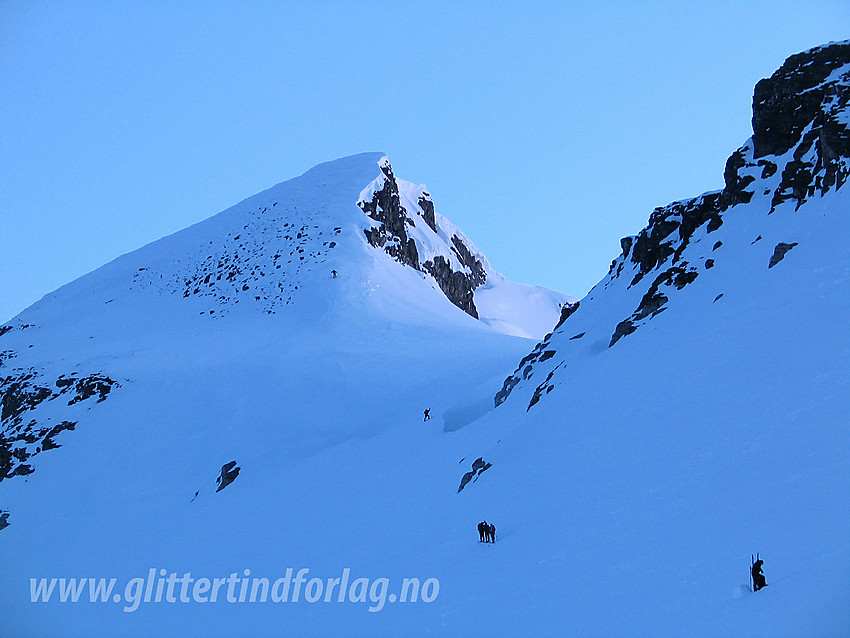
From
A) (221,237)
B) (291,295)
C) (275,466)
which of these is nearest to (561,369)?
(275,466)

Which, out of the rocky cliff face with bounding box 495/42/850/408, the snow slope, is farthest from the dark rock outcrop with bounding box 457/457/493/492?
the rocky cliff face with bounding box 495/42/850/408

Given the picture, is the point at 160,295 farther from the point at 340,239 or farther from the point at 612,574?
the point at 612,574

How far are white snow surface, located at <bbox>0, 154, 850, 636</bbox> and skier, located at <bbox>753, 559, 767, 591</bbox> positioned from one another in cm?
18

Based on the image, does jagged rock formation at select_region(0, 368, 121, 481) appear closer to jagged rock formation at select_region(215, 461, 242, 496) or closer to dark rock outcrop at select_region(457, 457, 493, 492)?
jagged rock formation at select_region(215, 461, 242, 496)

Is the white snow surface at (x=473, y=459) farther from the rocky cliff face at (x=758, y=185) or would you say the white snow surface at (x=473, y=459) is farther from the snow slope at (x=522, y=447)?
the rocky cliff face at (x=758, y=185)

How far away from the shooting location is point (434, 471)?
30438mm

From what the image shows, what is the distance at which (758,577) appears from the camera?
12.9 meters

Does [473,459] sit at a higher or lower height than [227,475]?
lower

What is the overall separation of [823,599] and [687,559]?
12.0ft

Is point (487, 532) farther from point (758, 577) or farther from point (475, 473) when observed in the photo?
point (758, 577)

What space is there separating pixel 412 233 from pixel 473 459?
190 feet

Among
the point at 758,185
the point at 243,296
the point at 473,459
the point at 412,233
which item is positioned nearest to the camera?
the point at 473,459

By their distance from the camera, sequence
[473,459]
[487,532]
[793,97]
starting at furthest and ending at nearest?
1. [793,97]
2. [473,459]
3. [487,532]

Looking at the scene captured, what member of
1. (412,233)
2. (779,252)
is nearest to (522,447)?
(779,252)
